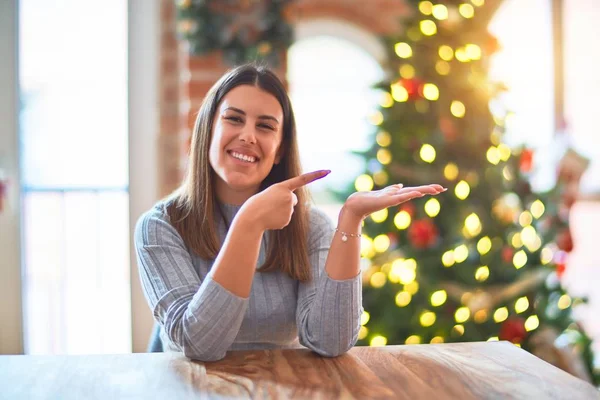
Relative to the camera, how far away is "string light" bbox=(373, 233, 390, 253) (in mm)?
2232

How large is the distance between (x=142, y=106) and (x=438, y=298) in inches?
63.7

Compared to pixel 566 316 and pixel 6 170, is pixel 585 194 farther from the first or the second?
pixel 6 170

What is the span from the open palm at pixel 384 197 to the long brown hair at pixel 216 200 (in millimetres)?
265

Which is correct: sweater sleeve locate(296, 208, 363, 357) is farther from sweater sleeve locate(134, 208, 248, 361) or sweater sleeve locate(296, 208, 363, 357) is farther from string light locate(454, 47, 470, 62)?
string light locate(454, 47, 470, 62)

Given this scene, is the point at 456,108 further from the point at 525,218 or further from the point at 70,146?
the point at 70,146

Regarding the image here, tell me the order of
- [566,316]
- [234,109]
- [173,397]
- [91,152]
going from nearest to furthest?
[173,397]
[234,109]
[566,316]
[91,152]

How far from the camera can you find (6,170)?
2678 mm

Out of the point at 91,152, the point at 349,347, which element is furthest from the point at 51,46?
the point at 349,347

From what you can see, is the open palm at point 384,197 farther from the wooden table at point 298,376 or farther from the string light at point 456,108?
the string light at point 456,108

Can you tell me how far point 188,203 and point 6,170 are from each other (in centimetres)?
164

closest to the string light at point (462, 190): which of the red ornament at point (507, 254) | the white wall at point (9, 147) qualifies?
the red ornament at point (507, 254)

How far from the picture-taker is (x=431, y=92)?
2252 millimetres

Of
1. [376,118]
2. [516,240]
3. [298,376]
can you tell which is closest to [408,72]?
[376,118]

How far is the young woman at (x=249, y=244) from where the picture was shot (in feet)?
3.71
